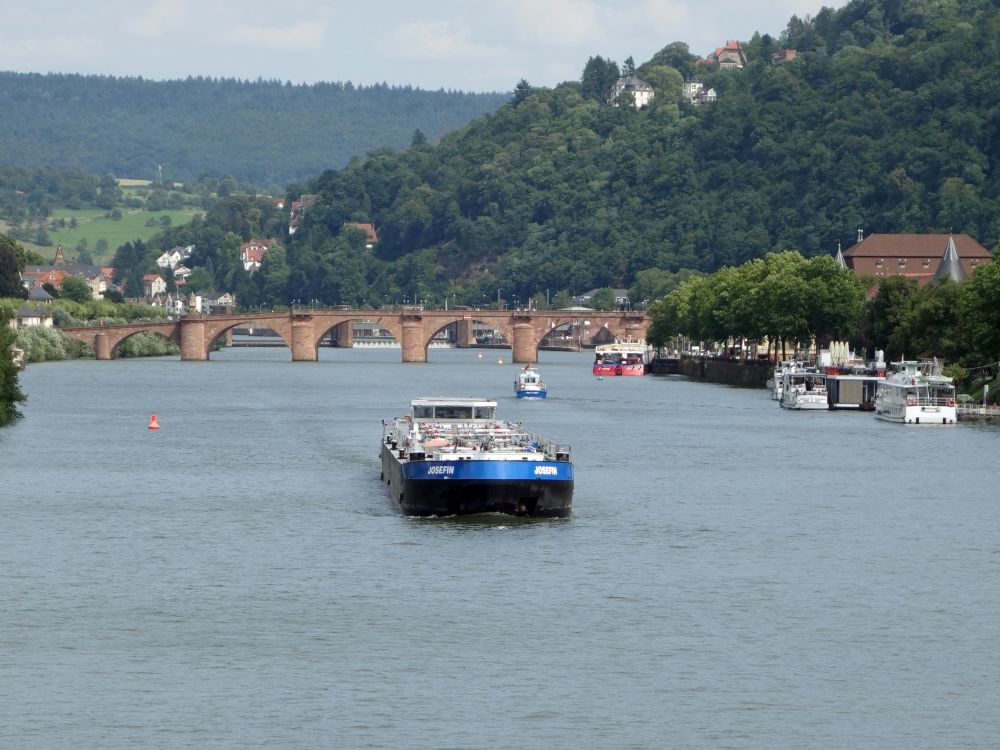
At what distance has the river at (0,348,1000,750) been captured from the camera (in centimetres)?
4322

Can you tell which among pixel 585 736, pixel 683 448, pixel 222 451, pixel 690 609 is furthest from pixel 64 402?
pixel 585 736

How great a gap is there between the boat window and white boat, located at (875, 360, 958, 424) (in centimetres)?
4476

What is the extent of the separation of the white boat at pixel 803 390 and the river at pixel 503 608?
144 ft

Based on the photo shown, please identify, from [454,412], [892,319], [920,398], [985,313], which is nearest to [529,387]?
[892,319]

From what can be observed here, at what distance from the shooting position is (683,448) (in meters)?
106

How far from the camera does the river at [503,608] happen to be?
43.2 meters

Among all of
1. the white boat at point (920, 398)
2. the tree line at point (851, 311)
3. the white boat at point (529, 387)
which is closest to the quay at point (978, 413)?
the white boat at point (920, 398)

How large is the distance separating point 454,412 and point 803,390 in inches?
2396

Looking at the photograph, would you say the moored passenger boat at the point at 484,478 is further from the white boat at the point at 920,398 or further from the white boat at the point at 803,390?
the white boat at the point at 803,390

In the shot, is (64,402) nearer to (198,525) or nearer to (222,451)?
(222,451)

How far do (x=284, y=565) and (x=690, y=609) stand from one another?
13.1 meters

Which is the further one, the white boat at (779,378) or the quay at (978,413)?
the white boat at (779,378)

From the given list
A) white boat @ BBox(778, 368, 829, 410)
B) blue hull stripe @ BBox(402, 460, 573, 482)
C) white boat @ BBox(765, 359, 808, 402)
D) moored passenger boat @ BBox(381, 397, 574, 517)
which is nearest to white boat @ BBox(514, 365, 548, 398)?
white boat @ BBox(765, 359, 808, 402)

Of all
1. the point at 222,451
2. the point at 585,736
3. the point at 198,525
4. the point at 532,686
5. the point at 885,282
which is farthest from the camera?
the point at 885,282
